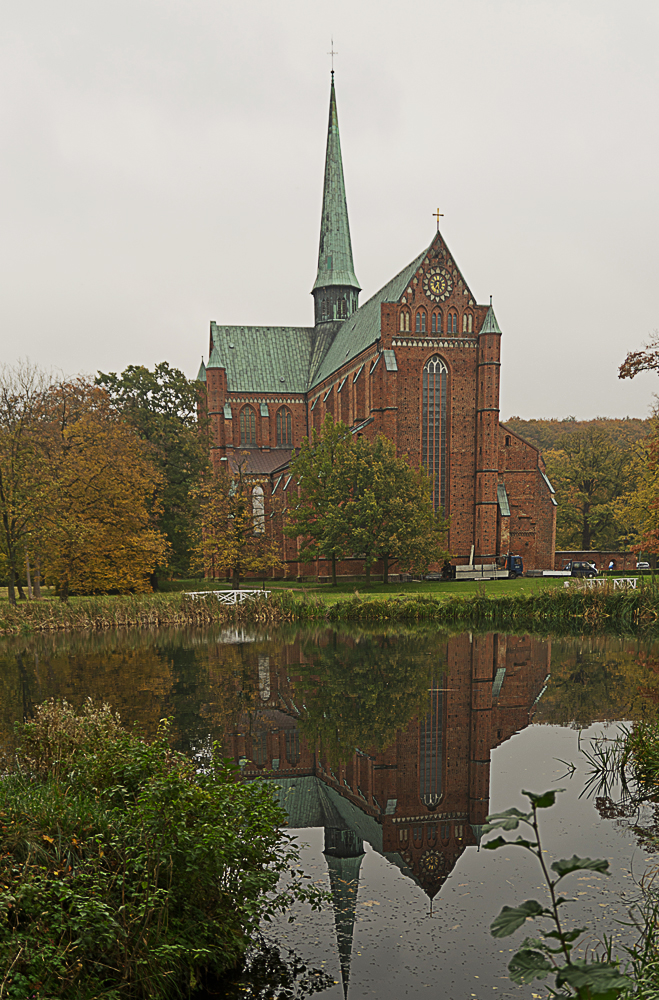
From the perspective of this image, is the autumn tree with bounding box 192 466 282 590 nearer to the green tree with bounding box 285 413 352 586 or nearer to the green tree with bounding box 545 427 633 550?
the green tree with bounding box 285 413 352 586

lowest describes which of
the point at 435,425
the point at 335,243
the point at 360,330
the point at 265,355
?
the point at 435,425

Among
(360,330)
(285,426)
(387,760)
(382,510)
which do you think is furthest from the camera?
(285,426)

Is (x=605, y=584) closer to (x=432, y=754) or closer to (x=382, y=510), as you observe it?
(x=382, y=510)

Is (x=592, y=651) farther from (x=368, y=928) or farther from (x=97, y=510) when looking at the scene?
(x=97, y=510)

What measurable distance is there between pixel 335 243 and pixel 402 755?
54.6m

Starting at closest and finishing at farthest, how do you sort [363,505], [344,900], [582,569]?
[344,900] < [363,505] < [582,569]

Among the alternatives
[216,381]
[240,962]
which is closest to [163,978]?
[240,962]

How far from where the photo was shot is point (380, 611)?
2470 centimetres

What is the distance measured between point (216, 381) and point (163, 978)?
182 ft

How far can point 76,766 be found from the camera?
574cm

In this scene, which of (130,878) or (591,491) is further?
(591,491)

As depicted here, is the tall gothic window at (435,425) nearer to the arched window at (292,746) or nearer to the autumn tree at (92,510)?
the autumn tree at (92,510)

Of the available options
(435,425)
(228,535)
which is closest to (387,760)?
(228,535)

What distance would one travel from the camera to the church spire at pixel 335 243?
58500 mm
